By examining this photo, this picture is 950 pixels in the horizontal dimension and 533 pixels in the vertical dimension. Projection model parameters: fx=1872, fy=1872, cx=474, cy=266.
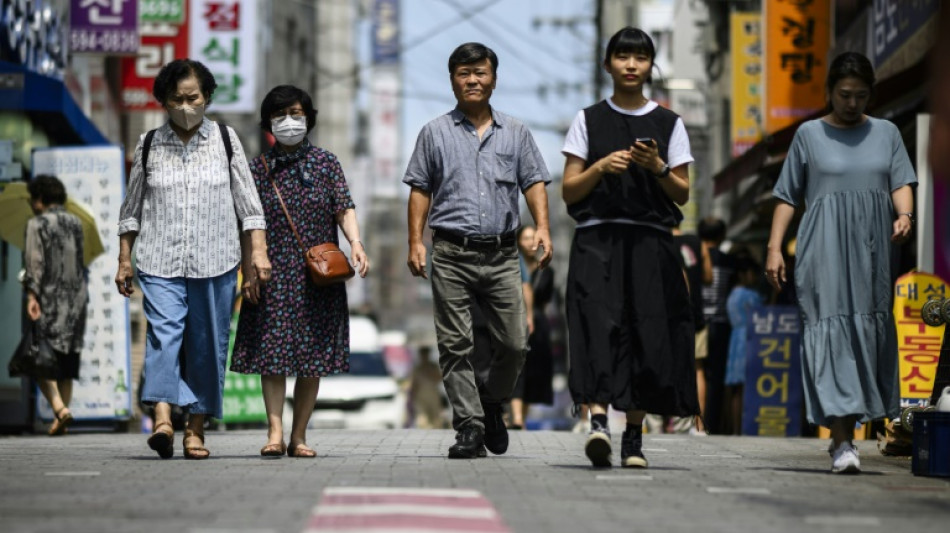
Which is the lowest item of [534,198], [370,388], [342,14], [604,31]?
[370,388]

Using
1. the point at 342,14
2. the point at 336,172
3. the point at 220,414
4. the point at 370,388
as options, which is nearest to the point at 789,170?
the point at 336,172

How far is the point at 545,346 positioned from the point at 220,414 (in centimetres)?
772

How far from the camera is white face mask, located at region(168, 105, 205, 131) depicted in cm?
941

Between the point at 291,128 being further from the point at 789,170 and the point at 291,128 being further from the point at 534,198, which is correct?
the point at 789,170

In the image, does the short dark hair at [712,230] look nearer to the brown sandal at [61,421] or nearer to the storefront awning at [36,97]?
the brown sandal at [61,421]

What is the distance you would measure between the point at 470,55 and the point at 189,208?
1609 millimetres

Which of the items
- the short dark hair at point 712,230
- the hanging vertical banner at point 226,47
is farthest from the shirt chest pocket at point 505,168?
the hanging vertical banner at point 226,47

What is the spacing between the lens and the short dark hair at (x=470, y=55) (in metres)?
9.41

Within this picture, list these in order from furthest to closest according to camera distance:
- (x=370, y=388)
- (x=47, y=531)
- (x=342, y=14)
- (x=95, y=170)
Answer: (x=342, y=14)
(x=370, y=388)
(x=95, y=170)
(x=47, y=531)

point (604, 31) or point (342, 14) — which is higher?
point (342, 14)

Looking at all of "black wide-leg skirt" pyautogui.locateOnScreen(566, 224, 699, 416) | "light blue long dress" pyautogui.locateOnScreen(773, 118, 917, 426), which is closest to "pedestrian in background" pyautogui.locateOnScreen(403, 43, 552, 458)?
"black wide-leg skirt" pyautogui.locateOnScreen(566, 224, 699, 416)

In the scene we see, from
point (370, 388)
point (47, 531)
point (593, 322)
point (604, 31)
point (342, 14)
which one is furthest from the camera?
point (342, 14)

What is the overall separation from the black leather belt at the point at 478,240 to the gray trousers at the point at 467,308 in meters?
0.02

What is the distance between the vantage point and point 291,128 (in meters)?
9.56
